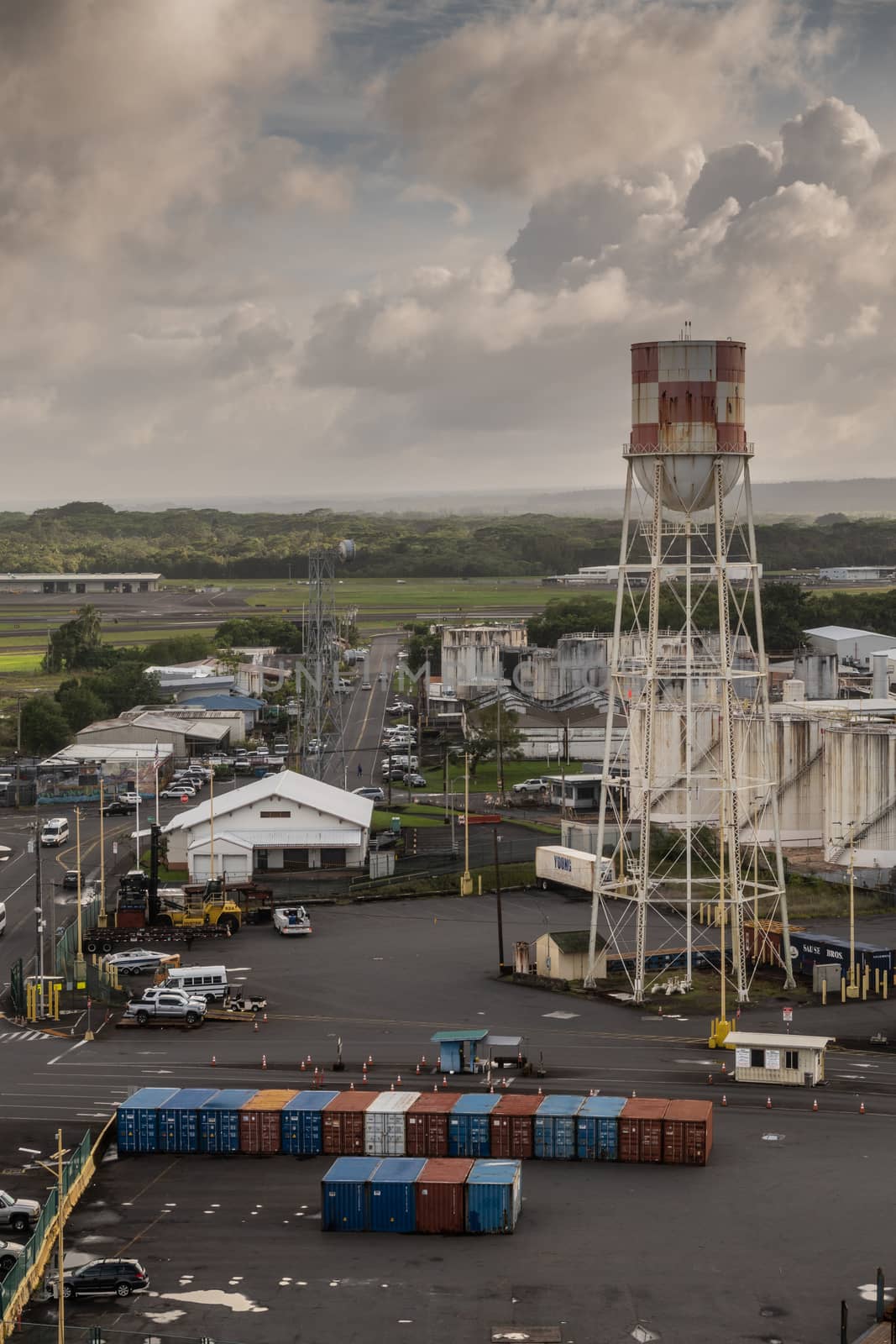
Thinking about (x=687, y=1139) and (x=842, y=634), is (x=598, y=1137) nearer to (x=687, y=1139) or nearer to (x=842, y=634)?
(x=687, y=1139)

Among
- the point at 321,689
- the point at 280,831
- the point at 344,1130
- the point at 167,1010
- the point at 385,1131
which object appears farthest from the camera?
the point at 321,689

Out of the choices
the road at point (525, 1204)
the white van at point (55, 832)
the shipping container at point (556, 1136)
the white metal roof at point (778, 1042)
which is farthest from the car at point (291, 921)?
the shipping container at point (556, 1136)

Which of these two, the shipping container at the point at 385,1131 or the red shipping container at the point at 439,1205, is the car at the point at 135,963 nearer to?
the shipping container at the point at 385,1131

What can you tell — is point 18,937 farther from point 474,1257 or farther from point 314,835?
point 474,1257

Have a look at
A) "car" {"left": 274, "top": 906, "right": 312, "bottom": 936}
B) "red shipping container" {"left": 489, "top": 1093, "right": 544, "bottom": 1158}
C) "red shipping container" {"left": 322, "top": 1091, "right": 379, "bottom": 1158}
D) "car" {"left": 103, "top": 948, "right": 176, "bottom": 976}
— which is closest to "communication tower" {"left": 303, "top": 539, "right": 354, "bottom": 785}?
"car" {"left": 274, "top": 906, "right": 312, "bottom": 936}

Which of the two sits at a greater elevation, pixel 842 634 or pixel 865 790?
pixel 842 634

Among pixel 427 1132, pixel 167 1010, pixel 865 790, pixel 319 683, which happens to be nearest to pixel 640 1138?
pixel 427 1132
